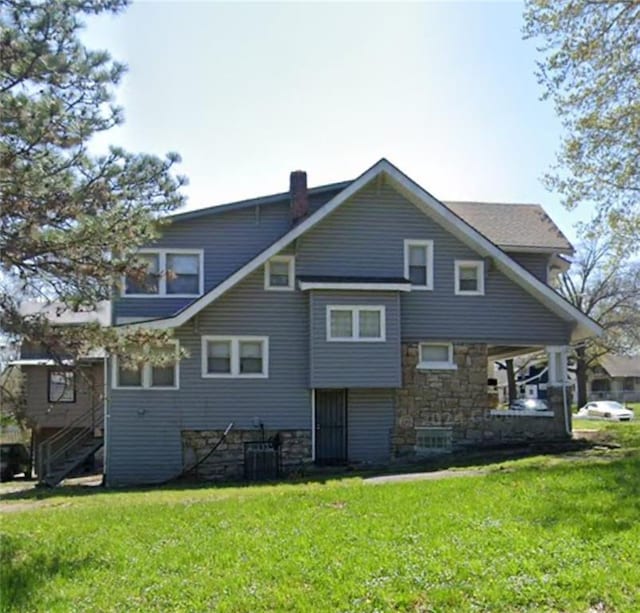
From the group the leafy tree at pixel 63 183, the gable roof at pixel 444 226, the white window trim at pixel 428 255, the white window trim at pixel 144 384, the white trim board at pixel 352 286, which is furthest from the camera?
the white window trim at pixel 428 255

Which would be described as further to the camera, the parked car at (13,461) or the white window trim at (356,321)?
the parked car at (13,461)

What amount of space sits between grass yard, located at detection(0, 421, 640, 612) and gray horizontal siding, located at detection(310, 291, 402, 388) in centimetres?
783

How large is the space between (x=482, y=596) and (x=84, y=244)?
6.02m

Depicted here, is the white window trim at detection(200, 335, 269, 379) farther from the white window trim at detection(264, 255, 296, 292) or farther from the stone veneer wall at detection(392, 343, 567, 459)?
the stone veneer wall at detection(392, 343, 567, 459)

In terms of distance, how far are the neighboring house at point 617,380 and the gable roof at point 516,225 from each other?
47988 millimetres

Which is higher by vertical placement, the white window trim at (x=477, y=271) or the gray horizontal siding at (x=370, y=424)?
the white window trim at (x=477, y=271)

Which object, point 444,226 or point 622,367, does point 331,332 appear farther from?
point 622,367

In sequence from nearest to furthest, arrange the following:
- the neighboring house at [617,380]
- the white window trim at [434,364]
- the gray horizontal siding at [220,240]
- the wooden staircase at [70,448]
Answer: the white window trim at [434,364]
the gray horizontal siding at [220,240]
the wooden staircase at [70,448]
the neighboring house at [617,380]

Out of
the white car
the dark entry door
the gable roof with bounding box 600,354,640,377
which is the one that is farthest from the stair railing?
the gable roof with bounding box 600,354,640,377

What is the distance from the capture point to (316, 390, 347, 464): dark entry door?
19.1 m

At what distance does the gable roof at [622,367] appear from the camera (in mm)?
68438

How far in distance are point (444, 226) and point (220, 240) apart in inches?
242

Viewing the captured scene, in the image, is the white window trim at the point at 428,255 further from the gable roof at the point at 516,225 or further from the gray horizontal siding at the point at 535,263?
the gray horizontal siding at the point at 535,263

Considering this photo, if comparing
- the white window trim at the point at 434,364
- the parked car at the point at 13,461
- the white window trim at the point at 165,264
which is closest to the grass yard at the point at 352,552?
the white window trim at the point at 434,364
